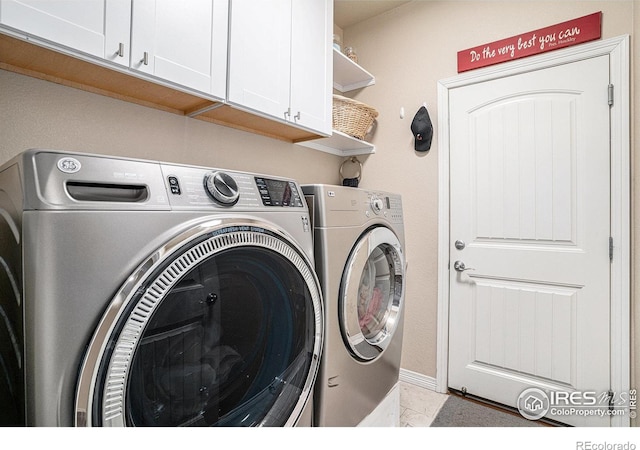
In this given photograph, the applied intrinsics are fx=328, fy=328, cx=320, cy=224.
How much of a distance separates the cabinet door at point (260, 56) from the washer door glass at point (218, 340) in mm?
757

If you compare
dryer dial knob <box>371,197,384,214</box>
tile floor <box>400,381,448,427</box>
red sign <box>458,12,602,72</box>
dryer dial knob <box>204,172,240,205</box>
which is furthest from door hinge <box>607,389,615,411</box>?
dryer dial knob <box>204,172,240,205</box>

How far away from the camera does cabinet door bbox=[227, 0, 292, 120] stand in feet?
4.33

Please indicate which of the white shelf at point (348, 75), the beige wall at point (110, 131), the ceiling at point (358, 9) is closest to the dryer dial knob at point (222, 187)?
the beige wall at point (110, 131)

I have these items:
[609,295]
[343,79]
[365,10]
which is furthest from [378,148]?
[609,295]

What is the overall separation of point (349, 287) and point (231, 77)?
0.96 m

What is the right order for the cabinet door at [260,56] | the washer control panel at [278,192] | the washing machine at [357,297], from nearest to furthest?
the washer control panel at [278,192] → the washing machine at [357,297] → the cabinet door at [260,56]

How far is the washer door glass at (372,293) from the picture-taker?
1295mm

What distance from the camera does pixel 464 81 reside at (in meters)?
2.08

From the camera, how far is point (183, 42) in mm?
1156

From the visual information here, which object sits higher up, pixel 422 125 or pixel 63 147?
pixel 422 125

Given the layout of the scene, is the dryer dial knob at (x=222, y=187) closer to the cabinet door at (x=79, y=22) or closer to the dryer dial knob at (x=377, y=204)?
the cabinet door at (x=79, y=22)
